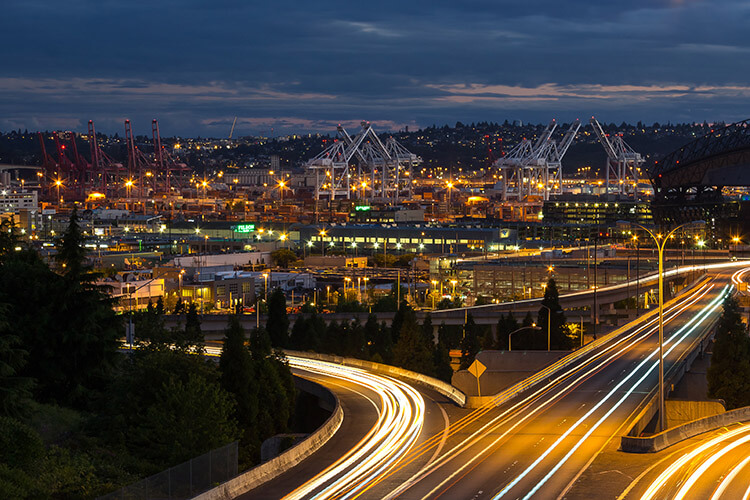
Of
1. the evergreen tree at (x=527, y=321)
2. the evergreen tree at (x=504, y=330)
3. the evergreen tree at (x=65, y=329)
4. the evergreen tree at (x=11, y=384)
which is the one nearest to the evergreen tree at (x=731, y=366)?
the evergreen tree at (x=504, y=330)

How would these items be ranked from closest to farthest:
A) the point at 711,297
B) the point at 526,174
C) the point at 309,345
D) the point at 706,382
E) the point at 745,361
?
1. the point at 745,361
2. the point at 706,382
3. the point at 309,345
4. the point at 711,297
5. the point at 526,174

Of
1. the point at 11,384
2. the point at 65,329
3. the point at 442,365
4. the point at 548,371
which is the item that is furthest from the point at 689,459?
the point at 442,365

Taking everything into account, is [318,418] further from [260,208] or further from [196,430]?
[260,208]

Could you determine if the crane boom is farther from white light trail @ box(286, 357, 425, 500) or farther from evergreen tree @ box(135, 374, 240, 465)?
evergreen tree @ box(135, 374, 240, 465)

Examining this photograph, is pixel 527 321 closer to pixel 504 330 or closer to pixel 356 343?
pixel 504 330

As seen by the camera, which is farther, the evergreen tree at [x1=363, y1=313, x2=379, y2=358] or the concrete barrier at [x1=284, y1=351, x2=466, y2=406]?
the evergreen tree at [x1=363, y1=313, x2=379, y2=358]

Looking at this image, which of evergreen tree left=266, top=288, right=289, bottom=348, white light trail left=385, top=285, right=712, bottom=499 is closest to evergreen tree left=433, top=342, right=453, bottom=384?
evergreen tree left=266, top=288, right=289, bottom=348

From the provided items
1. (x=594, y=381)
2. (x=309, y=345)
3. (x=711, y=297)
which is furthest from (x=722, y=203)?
(x=594, y=381)
